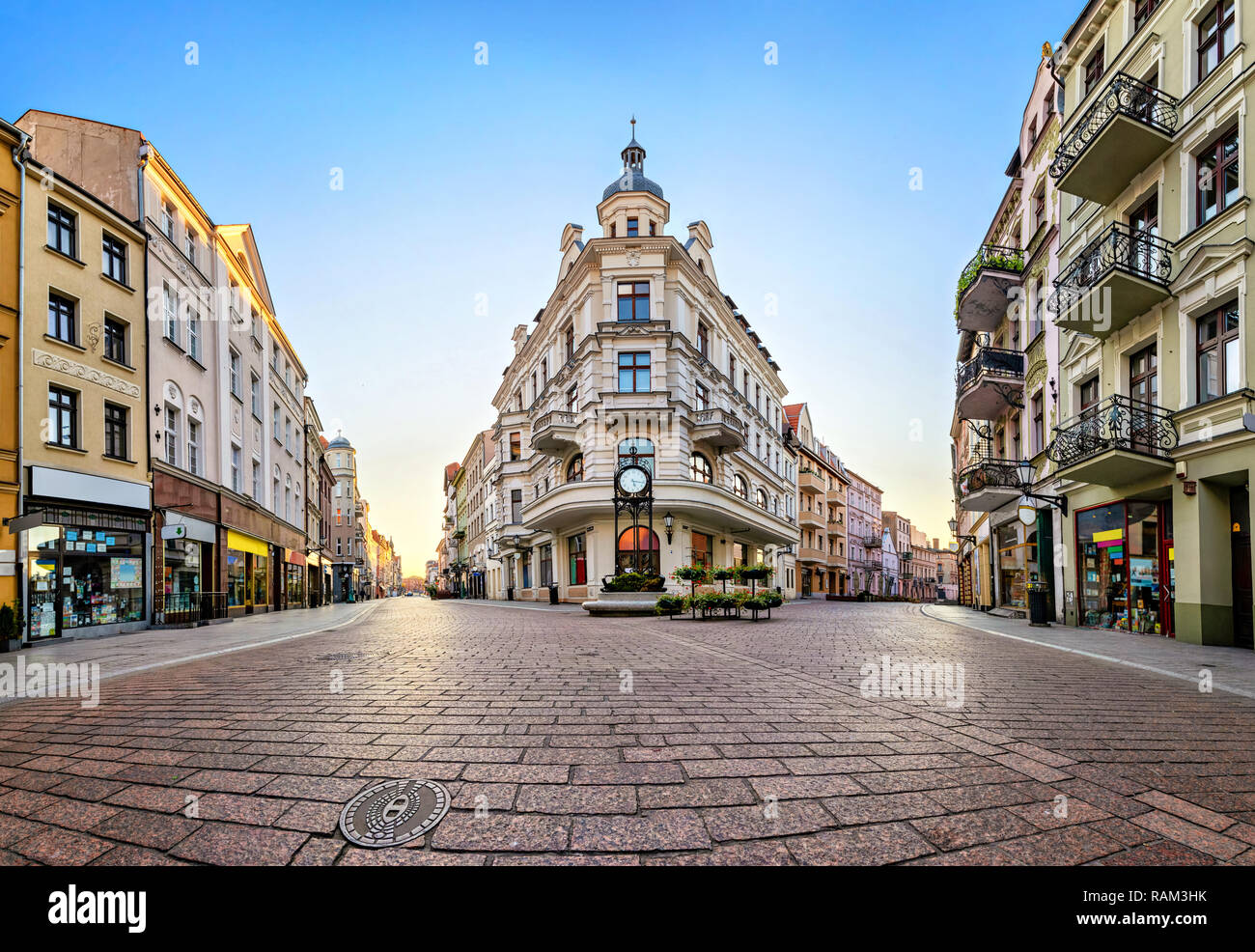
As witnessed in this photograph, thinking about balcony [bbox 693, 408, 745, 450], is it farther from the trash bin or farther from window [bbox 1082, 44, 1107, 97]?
window [bbox 1082, 44, 1107, 97]

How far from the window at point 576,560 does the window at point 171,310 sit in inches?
728

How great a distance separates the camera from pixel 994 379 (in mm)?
22984

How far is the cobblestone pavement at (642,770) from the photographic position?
2887 mm

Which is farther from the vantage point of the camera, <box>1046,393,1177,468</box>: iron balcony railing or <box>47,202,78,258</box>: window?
<box>47,202,78,258</box>: window

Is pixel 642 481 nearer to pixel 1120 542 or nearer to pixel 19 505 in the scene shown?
pixel 1120 542

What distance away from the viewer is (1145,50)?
14.8 meters

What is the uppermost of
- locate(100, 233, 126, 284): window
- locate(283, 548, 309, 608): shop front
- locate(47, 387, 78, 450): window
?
locate(100, 233, 126, 284): window

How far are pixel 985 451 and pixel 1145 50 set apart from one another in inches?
633

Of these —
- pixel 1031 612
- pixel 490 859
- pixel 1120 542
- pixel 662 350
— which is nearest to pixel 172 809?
pixel 490 859

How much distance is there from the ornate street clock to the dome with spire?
Answer: 14138 mm

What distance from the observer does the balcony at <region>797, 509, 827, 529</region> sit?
5704 centimetres

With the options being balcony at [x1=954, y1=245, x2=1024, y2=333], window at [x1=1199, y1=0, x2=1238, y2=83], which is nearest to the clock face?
balcony at [x1=954, y1=245, x2=1024, y2=333]

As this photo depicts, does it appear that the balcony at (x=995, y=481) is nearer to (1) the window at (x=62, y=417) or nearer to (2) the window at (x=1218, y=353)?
(2) the window at (x=1218, y=353)

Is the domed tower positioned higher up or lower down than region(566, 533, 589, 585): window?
higher up
